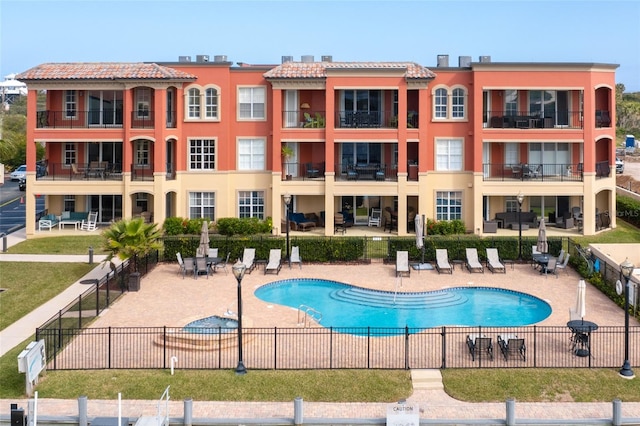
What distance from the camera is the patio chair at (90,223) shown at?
38.0 meters

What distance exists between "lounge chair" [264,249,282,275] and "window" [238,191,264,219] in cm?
905

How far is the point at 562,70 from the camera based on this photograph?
37219 mm

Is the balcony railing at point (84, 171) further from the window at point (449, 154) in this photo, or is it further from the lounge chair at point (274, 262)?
the window at point (449, 154)

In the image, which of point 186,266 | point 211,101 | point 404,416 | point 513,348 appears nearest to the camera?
point 404,416

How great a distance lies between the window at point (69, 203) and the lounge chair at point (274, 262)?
16.0 metres

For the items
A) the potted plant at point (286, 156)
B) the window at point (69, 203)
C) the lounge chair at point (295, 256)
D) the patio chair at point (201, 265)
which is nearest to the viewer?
the patio chair at point (201, 265)

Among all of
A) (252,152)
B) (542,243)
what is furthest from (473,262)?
(252,152)

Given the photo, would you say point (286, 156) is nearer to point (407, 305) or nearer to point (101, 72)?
point (101, 72)

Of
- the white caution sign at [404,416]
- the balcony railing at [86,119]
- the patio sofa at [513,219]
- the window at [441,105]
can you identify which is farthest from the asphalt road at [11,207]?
the white caution sign at [404,416]

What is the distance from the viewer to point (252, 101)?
128 feet

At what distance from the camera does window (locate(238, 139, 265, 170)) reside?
39219 millimetres

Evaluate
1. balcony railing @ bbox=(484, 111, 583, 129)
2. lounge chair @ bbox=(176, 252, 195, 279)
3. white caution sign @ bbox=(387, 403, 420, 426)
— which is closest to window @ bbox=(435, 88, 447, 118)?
balcony railing @ bbox=(484, 111, 583, 129)

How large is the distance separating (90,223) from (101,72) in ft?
28.2

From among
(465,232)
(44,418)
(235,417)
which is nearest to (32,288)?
(44,418)
